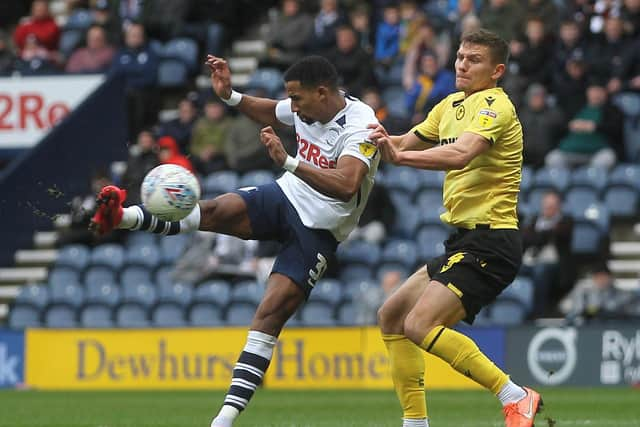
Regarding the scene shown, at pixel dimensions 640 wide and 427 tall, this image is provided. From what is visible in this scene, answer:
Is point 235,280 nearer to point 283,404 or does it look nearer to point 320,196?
point 283,404

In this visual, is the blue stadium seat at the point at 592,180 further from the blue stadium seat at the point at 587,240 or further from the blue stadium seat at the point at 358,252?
the blue stadium seat at the point at 358,252

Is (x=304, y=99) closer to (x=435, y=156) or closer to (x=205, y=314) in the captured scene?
(x=435, y=156)

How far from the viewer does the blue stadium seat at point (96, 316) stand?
723 inches

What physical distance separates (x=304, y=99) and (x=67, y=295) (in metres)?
10.9

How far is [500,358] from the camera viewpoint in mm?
15961

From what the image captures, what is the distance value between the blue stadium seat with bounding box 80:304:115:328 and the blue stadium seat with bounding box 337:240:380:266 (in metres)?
3.21

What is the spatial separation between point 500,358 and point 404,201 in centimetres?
308

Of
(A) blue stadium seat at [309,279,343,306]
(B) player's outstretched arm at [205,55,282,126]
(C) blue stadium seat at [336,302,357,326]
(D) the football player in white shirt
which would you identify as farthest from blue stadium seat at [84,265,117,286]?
(D) the football player in white shirt

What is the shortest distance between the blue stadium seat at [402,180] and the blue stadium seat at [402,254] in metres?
1.00

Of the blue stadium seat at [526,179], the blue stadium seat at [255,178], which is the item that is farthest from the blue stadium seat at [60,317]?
the blue stadium seat at [526,179]

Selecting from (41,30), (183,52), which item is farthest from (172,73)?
(41,30)

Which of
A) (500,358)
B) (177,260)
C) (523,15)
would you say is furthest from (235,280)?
(523,15)

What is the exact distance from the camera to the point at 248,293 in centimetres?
1748

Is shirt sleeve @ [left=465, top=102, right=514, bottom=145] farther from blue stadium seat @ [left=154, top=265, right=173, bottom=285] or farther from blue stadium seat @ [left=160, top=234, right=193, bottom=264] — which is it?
blue stadium seat @ [left=160, top=234, right=193, bottom=264]
